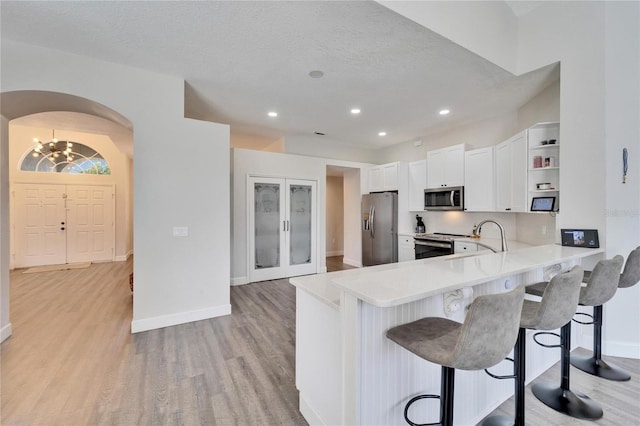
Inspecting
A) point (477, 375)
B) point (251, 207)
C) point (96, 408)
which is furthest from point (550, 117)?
point (96, 408)

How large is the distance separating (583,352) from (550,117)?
2.67 metres

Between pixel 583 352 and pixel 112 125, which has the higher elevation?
pixel 112 125

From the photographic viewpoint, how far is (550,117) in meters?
3.30

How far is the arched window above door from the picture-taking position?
233 inches

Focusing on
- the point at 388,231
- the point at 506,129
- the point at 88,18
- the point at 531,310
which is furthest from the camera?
the point at 388,231

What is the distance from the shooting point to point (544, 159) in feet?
10.1

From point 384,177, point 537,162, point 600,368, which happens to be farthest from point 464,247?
point 384,177

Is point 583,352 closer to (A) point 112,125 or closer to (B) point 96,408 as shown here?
(B) point 96,408

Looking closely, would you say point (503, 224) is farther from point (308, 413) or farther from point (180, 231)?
point (180, 231)

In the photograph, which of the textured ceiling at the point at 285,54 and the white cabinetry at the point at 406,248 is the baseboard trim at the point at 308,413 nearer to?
the textured ceiling at the point at 285,54

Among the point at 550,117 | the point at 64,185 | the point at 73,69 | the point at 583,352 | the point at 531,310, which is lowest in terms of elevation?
the point at 583,352

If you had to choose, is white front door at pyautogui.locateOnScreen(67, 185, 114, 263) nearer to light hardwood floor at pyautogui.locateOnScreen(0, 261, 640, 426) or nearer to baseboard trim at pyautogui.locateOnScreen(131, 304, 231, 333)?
light hardwood floor at pyautogui.locateOnScreen(0, 261, 640, 426)

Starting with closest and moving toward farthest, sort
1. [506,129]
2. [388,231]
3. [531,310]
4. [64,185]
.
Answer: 1. [531,310]
2. [506,129]
3. [388,231]
4. [64,185]

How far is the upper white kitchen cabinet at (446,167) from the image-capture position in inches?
176
